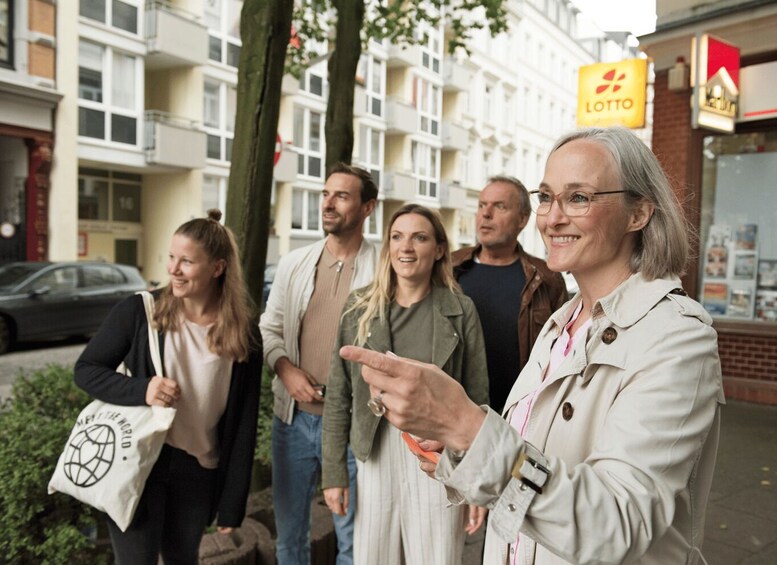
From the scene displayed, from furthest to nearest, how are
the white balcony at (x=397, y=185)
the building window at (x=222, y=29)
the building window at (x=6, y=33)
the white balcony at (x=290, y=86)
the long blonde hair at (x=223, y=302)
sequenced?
1. the white balcony at (x=397, y=185)
2. the white balcony at (x=290, y=86)
3. the building window at (x=222, y=29)
4. the building window at (x=6, y=33)
5. the long blonde hair at (x=223, y=302)

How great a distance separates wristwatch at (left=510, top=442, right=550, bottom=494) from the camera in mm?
1240

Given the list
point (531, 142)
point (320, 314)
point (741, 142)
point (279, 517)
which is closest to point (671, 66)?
point (741, 142)

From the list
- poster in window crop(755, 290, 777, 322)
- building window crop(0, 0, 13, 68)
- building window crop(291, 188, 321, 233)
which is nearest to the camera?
poster in window crop(755, 290, 777, 322)

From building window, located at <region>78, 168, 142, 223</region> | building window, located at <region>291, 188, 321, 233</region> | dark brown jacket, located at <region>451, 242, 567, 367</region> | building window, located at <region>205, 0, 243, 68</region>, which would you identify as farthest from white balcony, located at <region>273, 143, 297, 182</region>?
dark brown jacket, located at <region>451, 242, 567, 367</region>

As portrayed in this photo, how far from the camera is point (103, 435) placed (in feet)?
8.58

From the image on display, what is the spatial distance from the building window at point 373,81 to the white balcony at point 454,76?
6081 mm

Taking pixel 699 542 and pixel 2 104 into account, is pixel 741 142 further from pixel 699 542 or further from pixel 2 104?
pixel 2 104

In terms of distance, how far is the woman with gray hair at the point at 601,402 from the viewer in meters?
1.25

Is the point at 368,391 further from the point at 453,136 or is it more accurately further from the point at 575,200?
the point at 453,136

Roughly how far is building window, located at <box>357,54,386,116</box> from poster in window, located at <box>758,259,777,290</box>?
25737mm

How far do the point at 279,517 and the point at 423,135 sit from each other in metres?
35.3

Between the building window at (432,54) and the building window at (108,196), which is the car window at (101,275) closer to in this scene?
the building window at (108,196)

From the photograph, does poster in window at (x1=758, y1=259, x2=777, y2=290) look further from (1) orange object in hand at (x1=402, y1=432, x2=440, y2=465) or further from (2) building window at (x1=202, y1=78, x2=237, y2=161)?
(2) building window at (x1=202, y1=78, x2=237, y2=161)

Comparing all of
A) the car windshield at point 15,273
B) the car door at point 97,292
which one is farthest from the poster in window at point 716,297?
the car windshield at point 15,273
